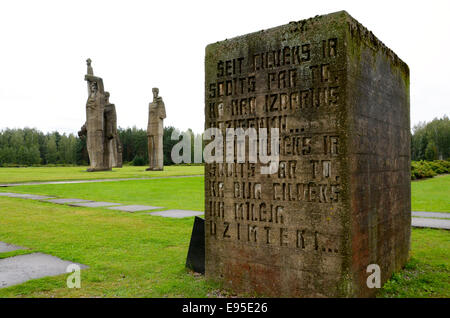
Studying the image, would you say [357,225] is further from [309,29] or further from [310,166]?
[309,29]

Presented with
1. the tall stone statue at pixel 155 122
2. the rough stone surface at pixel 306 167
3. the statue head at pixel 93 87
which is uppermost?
the statue head at pixel 93 87

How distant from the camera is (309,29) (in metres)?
3.59

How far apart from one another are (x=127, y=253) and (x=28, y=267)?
4.64 ft

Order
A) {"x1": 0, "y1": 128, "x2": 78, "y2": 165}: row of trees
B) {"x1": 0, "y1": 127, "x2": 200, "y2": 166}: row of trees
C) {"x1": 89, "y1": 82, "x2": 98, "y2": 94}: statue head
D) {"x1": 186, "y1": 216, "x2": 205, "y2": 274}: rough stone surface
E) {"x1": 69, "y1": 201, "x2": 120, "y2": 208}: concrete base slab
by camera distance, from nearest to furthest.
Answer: {"x1": 186, "y1": 216, "x2": 205, "y2": 274}: rough stone surface, {"x1": 69, "y1": 201, "x2": 120, "y2": 208}: concrete base slab, {"x1": 89, "y1": 82, "x2": 98, "y2": 94}: statue head, {"x1": 0, "y1": 127, "x2": 200, "y2": 166}: row of trees, {"x1": 0, "y1": 128, "x2": 78, "y2": 165}: row of trees

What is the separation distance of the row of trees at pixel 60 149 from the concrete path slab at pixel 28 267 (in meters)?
59.2

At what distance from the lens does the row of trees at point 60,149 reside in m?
72.2

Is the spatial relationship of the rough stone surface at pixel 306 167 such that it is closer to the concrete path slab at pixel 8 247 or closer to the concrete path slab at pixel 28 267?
the concrete path slab at pixel 28 267

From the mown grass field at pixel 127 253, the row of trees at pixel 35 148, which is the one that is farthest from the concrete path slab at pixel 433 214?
the row of trees at pixel 35 148

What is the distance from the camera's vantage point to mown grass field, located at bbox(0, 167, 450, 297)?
411cm

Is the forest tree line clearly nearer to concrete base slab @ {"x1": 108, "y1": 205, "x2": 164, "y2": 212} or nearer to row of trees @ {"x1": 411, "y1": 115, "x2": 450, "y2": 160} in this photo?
row of trees @ {"x1": 411, "y1": 115, "x2": 450, "y2": 160}

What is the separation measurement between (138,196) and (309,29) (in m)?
11.9

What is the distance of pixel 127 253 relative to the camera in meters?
5.69

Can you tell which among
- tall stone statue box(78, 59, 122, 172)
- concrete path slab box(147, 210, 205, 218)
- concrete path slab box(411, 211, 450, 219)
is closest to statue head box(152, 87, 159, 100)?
tall stone statue box(78, 59, 122, 172)
